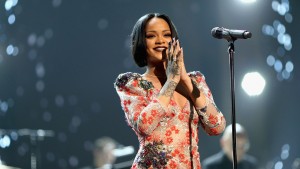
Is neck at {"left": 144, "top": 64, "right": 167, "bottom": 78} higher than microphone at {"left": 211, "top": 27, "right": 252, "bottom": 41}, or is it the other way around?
microphone at {"left": 211, "top": 27, "right": 252, "bottom": 41}

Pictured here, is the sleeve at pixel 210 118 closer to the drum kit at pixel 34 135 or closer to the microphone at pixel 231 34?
the microphone at pixel 231 34

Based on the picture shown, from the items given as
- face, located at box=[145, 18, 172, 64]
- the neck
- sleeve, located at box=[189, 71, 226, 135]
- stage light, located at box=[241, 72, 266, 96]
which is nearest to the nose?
face, located at box=[145, 18, 172, 64]

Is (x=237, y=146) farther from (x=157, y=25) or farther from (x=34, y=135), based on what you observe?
(x=157, y=25)

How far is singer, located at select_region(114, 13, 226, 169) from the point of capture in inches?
73.3

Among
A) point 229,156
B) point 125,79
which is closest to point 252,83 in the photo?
point 229,156

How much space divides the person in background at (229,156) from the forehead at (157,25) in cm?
276

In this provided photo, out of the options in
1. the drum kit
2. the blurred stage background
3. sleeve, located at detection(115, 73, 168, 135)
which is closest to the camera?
sleeve, located at detection(115, 73, 168, 135)

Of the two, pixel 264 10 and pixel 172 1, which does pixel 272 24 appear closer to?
pixel 264 10

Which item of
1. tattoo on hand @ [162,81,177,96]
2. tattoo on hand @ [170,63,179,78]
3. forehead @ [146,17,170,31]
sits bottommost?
tattoo on hand @ [162,81,177,96]

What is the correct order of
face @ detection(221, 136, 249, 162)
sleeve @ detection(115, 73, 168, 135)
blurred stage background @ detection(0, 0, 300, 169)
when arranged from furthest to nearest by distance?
blurred stage background @ detection(0, 0, 300, 169) → face @ detection(221, 136, 249, 162) → sleeve @ detection(115, 73, 168, 135)

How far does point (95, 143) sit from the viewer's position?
197 inches

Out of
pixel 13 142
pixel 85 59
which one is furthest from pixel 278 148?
pixel 13 142

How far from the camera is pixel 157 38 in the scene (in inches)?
77.2

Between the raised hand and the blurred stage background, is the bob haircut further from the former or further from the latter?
the blurred stage background
